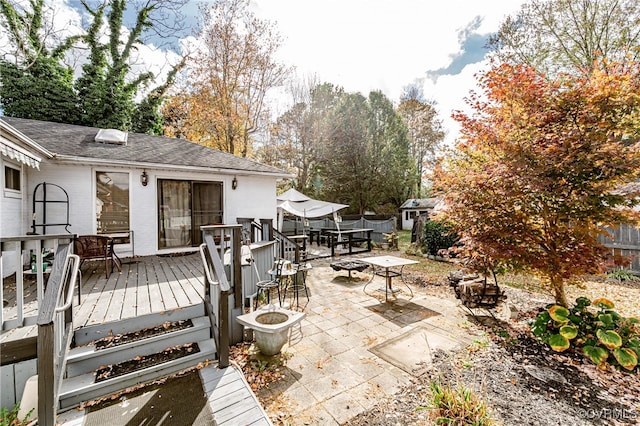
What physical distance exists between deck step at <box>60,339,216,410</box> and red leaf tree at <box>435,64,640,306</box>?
15.4 feet

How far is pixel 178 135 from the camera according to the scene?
779 inches

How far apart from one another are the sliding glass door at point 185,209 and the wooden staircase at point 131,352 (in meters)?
4.35

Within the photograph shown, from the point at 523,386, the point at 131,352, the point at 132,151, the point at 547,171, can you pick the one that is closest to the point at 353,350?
the point at 523,386

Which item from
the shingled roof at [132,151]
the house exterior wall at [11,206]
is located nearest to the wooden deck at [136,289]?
the house exterior wall at [11,206]

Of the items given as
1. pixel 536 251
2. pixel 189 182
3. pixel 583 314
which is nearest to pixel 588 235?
pixel 536 251

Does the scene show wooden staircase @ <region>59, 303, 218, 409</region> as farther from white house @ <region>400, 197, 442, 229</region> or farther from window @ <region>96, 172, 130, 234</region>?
white house @ <region>400, 197, 442, 229</region>

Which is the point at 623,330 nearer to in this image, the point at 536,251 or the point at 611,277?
the point at 536,251

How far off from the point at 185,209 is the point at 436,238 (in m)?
8.81

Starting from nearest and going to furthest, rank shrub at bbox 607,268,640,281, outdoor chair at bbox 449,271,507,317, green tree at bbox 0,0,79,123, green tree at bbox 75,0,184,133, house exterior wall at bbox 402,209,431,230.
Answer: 1. outdoor chair at bbox 449,271,507,317
2. shrub at bbox 607,268,640,281
3. green tree at bbox 0,0,79,123
4. green tree at bbox 75,0,184,133
5. house exterior wall at bbox 402,209,431,230

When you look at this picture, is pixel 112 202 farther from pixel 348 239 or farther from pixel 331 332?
pixel 348 239

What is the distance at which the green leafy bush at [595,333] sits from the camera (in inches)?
128

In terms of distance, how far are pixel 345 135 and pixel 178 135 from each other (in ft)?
43.1

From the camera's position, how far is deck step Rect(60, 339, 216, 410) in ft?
8.14

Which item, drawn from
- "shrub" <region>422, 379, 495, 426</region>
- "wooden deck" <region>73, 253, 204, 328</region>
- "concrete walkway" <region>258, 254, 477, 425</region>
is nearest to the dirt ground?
"shrub" <region>422, 379, 495, 426</region>
